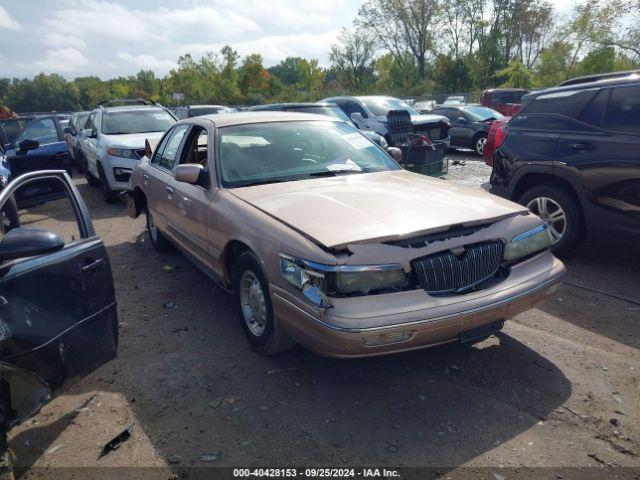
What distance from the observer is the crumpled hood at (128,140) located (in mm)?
9273

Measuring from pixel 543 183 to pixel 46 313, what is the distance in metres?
5.08

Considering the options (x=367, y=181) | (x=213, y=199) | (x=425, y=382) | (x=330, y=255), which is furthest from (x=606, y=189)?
(x=213, y=199)

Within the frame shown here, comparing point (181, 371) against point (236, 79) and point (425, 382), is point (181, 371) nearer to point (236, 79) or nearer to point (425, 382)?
point (425, 382)

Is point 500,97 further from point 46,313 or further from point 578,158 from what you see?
point 46,313

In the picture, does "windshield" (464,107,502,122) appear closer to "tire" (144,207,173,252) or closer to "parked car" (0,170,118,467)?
"tire" (144,207,173,252)

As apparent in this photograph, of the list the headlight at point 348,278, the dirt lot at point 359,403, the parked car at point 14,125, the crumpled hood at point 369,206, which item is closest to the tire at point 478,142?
the dirt lot at point 359,403

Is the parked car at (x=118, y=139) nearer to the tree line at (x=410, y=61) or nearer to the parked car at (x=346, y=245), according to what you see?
the parked car at (x=346, y=245)

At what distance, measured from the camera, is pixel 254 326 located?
365 cm

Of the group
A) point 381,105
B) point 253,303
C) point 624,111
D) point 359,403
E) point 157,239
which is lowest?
point 359,403

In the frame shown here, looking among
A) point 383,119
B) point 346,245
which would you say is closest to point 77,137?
point 383,119

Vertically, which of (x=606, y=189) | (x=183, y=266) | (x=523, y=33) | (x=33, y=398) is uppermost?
(x=523, y=33)

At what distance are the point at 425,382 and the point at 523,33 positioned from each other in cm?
5270

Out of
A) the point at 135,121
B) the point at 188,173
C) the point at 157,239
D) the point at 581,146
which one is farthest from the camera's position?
the point at 135,121

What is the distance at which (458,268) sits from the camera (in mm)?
2924
